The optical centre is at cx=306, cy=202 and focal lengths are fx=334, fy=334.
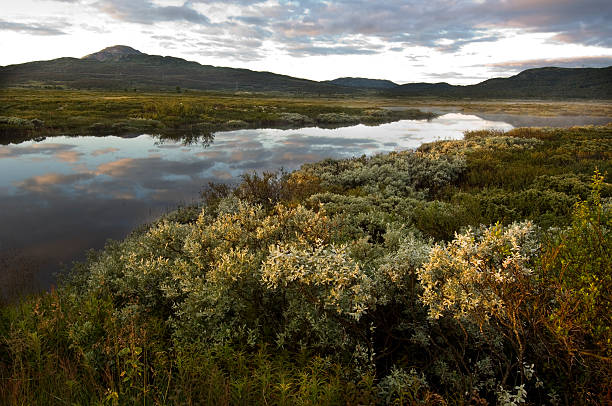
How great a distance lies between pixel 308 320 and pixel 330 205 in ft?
22.9

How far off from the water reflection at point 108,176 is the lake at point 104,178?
0.03 m

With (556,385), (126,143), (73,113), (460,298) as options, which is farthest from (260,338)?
(73,113)

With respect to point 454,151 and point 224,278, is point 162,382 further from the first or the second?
point 454,151

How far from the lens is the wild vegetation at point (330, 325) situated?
3.62 m

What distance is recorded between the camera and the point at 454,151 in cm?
2202

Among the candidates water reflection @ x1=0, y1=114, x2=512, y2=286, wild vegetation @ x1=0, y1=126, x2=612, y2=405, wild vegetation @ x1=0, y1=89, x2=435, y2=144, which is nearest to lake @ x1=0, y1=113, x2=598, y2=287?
water reflection @ x1=0, y1=114, x2=512, y2=286

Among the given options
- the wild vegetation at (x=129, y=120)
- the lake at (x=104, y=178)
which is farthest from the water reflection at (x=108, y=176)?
the wild vegetation at (x=129, y=120)

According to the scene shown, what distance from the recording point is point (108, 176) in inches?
782

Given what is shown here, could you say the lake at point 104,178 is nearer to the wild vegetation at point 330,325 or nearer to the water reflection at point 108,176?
the water reflection at point 108,176

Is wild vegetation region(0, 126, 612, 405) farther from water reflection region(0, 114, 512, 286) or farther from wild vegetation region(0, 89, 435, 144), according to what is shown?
wild vegetation region(0, 89, 435, 144)

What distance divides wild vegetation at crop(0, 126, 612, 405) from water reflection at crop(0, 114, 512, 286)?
563 cm

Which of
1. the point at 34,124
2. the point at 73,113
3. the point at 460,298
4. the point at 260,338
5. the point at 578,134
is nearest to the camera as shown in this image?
the point at 460,298

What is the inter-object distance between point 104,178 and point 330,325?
63.1ft

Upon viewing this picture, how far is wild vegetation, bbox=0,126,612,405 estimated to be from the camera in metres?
3.62
